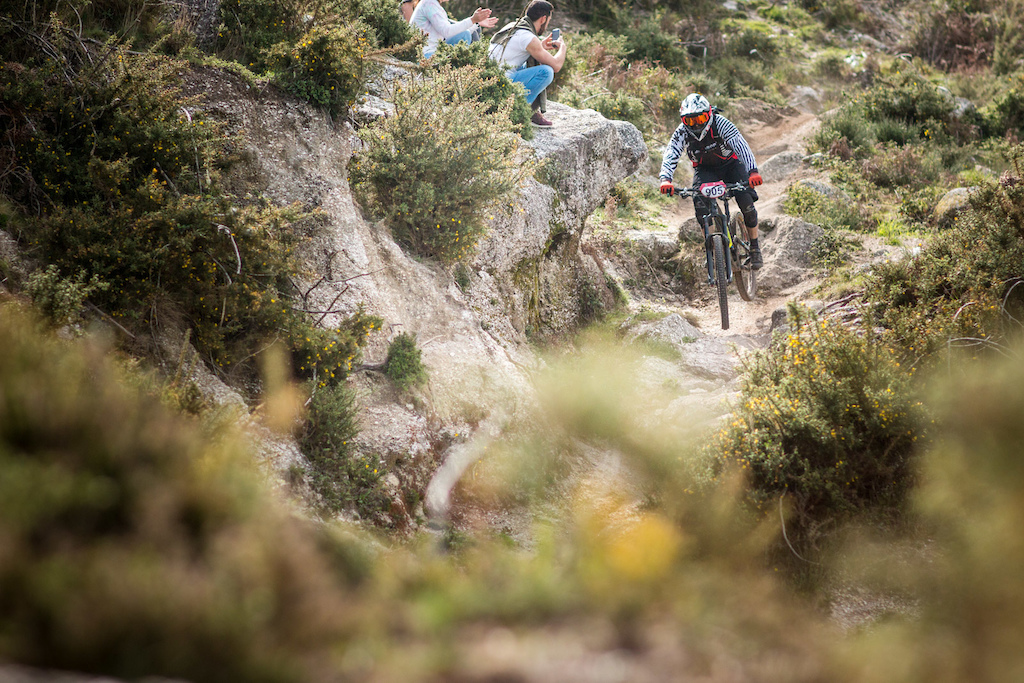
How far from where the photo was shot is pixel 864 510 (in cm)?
441

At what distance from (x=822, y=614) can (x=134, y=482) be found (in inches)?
161

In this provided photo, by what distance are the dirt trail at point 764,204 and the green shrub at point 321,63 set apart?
6.33m

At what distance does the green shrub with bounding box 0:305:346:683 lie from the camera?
1.21 meters

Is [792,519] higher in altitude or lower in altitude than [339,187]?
lower

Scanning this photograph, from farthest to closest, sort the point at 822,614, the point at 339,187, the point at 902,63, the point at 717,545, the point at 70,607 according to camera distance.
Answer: the point at 902,63 < the point at 339,187 < the point at 717,545 < the point at 822,614 < the point at 70,607

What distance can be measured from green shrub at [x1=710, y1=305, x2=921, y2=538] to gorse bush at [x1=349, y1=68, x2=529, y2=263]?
322cm

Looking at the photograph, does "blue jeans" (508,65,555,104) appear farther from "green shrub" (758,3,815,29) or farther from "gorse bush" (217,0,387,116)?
"green shrub" (758,3,815,29)

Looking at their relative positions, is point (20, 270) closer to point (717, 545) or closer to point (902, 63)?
point (717, 545)

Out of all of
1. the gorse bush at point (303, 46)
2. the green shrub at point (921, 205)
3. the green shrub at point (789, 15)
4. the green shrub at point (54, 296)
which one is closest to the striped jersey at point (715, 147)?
the gorse bush at point (303, 46)

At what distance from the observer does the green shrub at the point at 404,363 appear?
4668 millimetres

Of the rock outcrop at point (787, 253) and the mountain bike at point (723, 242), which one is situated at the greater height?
the mountain bike at point (723, 242)

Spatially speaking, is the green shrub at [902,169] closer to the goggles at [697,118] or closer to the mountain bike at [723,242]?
the mountain bike at [723,242]

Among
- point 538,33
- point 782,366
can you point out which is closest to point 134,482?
point 782,366

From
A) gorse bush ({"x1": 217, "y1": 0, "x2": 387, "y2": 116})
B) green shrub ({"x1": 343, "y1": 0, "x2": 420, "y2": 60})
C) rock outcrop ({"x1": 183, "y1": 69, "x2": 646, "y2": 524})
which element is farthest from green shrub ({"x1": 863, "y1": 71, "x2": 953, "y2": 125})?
gorse bush ({"x1": 217, "y1": 0, "x2": 387, "y2": 116})
